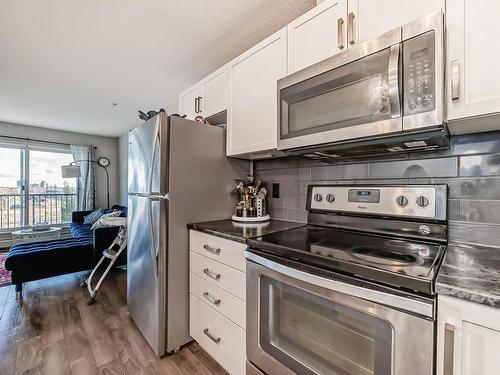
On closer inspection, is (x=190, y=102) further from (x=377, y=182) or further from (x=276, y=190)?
(x=377, y=182)

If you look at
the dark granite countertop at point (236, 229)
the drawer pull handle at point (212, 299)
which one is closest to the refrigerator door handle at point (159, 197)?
the dark granite countertop at point (236, 229)

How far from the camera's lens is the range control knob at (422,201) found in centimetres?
112

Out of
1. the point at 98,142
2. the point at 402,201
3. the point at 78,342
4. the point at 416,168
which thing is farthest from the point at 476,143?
the point at 98,142

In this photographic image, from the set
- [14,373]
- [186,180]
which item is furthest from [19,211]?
[186,180]

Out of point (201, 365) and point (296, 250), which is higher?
point (296, 250)

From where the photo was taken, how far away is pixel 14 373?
1.45m

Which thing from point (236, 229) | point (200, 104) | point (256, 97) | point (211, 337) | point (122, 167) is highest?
point (200, 104)

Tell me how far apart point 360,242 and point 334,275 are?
0.38 meters

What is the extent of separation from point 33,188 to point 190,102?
4836 mm

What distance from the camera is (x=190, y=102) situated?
2.22 m

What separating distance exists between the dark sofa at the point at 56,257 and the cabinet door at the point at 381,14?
10.2 feet

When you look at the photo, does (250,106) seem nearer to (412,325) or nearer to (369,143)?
(369,143)

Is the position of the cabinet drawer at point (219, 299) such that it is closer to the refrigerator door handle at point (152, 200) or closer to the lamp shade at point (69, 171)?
the refrigerator door handle at point (152, 200)

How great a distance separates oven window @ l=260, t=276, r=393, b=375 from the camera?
781mm
